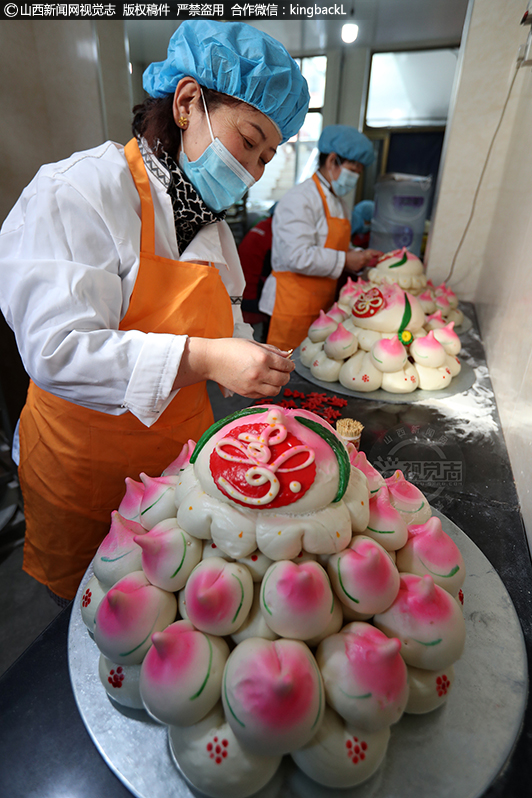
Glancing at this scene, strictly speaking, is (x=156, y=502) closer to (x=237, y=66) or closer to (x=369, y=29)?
(x=237, y=66)

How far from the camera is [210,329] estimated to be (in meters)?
1.36

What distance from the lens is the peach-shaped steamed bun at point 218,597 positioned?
0.72 m

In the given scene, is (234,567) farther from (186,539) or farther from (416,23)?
(416,23)

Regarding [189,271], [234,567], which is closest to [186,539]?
[234,567]

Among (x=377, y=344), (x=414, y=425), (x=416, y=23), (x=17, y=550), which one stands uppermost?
(x=416, y=23)

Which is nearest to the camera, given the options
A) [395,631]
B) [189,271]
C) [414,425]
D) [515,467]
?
[395,631]

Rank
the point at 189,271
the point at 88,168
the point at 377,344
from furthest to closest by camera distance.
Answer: the point at 377,344
the point at 189,271
the point at 88,168

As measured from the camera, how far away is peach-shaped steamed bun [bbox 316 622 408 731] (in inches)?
27.2

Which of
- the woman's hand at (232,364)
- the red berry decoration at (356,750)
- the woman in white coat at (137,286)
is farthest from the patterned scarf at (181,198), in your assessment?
the red berry decoration at (356,750)

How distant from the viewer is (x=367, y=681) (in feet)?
2.29

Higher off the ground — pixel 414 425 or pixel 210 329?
pixel 210 329

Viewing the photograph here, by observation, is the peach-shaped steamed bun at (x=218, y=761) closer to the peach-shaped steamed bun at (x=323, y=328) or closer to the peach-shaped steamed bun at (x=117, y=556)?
the peach-shaped steamed bun at (x=117, y=556)

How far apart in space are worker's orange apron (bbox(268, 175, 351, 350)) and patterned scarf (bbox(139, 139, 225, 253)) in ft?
5.45

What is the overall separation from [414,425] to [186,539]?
1.15 m
